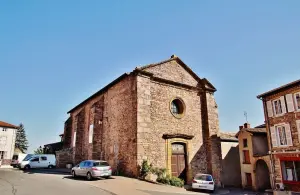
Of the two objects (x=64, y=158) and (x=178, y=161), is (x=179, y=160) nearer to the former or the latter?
(x=178, y=161)

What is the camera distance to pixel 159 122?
17328 millimetres

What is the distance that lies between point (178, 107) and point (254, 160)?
9.57 meters

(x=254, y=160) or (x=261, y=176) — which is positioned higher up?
(x=254, y=160)

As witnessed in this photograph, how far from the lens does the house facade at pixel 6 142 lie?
34.3 meters

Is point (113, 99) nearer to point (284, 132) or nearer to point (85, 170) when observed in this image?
point (85, 170)

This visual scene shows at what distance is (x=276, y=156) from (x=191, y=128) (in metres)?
7.48

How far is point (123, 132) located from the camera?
56.4 ft

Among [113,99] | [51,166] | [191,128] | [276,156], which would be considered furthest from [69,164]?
[276,156]

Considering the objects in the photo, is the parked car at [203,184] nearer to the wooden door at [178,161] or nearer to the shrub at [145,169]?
the wooden door at [178,161]

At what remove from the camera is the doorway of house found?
675 inches

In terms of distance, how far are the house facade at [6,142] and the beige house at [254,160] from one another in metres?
33.3

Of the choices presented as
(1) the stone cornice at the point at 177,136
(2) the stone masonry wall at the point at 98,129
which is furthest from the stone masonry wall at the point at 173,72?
(2) the stone masonry wall at the point at 98,129

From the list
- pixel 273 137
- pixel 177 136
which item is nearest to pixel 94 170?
pixel 177 136

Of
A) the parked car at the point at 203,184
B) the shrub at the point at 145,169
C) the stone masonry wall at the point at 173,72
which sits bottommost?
the parked car at the point at 203,184
